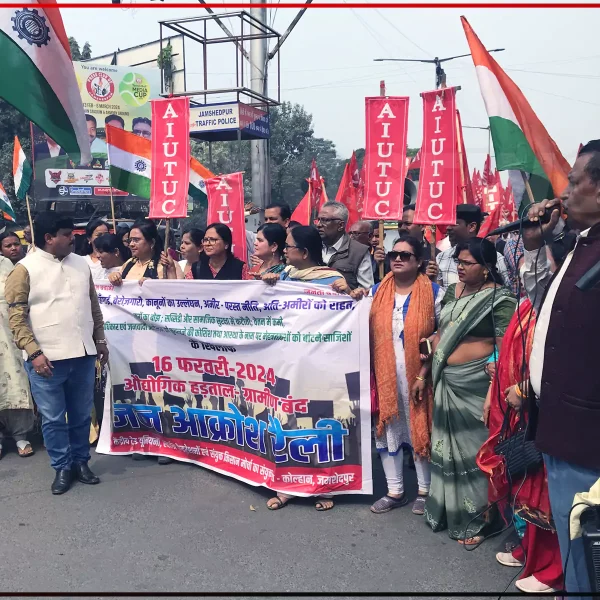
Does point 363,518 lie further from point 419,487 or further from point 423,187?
point 423,187

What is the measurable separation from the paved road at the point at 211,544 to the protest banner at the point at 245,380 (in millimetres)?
240

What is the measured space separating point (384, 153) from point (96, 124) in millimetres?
24641

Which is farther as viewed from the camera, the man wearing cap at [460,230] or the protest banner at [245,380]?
the man wearing cap at [460,230]

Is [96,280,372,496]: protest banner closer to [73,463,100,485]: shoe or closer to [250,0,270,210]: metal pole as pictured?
[73,463,100,485]: shoe

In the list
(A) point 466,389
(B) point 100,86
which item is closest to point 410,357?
(A) point 466,389

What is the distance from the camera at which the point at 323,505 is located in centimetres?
378

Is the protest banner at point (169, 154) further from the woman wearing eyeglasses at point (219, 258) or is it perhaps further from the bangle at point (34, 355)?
the bangle at point (34, 355)

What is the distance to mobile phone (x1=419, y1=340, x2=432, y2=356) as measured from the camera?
3.65 meters

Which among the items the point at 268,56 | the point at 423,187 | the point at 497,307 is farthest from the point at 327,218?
the point at 268,56

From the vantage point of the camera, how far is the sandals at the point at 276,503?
378cm

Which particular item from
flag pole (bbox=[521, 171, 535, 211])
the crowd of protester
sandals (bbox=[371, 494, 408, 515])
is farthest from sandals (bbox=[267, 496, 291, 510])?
flag pole (bbox=[521, 171, 535, 211])

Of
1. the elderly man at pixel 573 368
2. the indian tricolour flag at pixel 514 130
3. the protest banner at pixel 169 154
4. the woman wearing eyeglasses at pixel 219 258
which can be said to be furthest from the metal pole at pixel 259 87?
the elderly man at pixel 573 368

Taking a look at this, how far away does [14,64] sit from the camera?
13.5ft

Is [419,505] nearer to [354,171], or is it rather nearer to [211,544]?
[211,544]
